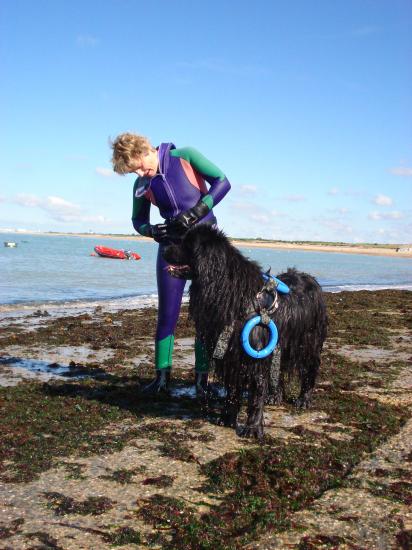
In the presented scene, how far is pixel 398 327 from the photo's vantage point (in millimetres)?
10484

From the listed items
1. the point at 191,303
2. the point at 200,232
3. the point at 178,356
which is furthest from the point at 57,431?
the point at 178,356

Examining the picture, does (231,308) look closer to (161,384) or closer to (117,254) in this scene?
(161,384)

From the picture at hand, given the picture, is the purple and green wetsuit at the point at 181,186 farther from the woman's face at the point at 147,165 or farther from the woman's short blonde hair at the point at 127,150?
the woman's short blonde hair at the point at 127,150

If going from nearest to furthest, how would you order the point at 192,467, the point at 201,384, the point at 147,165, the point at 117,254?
the point at 192,467 → the point at 147,165 → the point at 201,384 → the point at 117,254

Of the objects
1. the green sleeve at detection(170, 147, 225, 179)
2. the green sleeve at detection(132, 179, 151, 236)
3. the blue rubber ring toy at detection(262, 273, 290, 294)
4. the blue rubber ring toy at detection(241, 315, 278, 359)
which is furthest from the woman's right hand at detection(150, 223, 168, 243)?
the blue rubber ring toy at detection(241, 315, 278, 359)

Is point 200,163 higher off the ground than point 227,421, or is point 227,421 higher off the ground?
point 200,163

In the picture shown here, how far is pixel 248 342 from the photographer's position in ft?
13.4

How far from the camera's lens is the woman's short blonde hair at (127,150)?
4.64 meters

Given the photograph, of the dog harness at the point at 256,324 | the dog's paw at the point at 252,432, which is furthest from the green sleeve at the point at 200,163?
the dog's paw at the point at 252,432

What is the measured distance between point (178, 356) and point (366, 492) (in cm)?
478

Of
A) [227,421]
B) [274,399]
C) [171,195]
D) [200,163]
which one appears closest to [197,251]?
[171,195]

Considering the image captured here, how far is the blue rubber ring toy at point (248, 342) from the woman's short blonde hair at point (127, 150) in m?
1.81

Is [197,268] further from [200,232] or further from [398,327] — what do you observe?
[398,327]

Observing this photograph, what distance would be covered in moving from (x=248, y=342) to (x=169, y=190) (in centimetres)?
164
